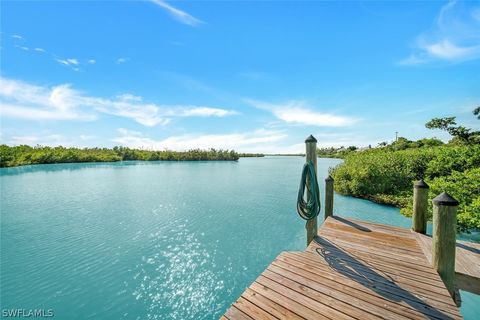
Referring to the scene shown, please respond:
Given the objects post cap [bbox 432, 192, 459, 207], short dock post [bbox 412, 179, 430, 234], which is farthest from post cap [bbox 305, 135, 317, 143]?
short dock post [bbox 412, 179, 430, 234]

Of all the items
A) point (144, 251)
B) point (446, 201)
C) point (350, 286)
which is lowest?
point (144, 251)

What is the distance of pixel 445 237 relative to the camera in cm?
247

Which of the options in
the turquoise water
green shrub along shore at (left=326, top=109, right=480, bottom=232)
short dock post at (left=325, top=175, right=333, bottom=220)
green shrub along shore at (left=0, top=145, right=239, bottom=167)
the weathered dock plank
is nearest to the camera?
the weathered dock plank

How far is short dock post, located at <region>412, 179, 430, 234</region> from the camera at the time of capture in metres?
3.57

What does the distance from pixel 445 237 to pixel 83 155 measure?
230 feet

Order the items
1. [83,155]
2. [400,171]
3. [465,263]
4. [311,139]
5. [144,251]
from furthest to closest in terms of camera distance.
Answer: [83,155] → [400,171] → [144,251] → [311,139] → [465,263]

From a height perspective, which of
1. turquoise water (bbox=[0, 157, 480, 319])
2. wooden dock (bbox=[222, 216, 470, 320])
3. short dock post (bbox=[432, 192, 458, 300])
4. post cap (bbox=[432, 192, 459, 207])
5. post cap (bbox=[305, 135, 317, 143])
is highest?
post cap (bbox=[305, 135, 317, 143])

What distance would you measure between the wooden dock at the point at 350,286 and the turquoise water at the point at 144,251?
8.75 ft

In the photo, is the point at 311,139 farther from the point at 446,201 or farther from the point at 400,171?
the point at 400,171

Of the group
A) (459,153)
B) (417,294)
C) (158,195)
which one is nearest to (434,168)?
(459,153)

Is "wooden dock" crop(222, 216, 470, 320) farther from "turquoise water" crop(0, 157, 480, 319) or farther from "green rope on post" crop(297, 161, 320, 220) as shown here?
"turquoise water" crop(0, 157, 480, 319)

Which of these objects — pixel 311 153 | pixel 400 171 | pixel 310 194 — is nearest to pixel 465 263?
pixel 310 194

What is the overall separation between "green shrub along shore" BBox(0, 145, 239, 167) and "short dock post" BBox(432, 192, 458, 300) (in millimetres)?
58899

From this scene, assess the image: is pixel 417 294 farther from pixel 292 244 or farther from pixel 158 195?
pixel 158 195
